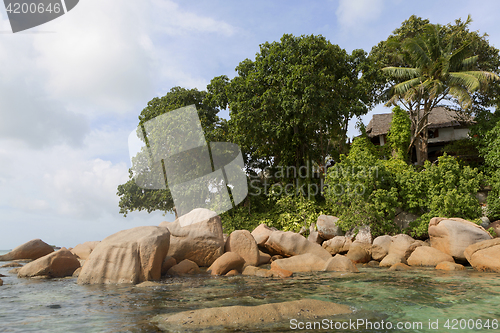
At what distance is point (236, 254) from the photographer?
11352 mm

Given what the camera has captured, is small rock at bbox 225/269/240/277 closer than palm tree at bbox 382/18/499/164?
Yes

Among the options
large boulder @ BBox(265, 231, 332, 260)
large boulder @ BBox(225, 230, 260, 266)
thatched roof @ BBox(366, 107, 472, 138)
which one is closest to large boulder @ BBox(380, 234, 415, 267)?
large boulder @ BBox(265, 231, 332, 260)

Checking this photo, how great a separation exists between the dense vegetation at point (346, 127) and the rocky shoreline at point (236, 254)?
230 cm

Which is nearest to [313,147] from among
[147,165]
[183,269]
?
[147,165]

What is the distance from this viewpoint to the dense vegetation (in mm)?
16531

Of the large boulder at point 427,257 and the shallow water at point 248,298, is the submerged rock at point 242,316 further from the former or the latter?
the large boulder at point 427,257

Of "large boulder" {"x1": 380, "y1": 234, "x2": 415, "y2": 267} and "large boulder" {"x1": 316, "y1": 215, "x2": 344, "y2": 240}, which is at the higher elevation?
"large boulder" {"x1": 316, "y1": 215, "x2": 344, "y2": 240}

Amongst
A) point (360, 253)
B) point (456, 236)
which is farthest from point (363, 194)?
point (456, 236)

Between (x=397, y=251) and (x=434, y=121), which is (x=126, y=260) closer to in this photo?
(x=397, y=251)

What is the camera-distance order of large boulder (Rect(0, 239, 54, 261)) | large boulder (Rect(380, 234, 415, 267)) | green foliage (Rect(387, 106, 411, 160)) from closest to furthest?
large boulder (Rect(380, 234, 415, 267)), large boulder (Rect(0, 239, 54, 261)), green foliage (Rect(387, 106, 411, 160))

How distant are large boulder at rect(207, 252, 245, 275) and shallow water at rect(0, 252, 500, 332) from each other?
73cm

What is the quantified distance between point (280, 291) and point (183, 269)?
4.18 meters

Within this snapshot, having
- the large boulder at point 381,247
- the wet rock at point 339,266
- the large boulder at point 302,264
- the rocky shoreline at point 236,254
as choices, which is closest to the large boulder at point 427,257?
the rocky shoreline at point 236,254

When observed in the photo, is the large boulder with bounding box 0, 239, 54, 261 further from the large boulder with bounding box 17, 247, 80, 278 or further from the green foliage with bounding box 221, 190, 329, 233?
the green foliage with bounding box 221, 190, 329, 233
